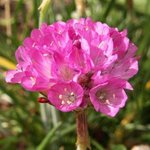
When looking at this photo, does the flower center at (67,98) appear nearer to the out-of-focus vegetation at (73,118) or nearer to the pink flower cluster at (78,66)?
the pink flower cluster at (78,66)

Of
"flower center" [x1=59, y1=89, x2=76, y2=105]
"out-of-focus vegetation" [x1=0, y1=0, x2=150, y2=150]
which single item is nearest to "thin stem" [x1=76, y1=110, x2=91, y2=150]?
"flower center" [x1=59, y1=89, x2=76, y2=105]

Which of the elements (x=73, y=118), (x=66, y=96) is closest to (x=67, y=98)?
(x=66, y=96)

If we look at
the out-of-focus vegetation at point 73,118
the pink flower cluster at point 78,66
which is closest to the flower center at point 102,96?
the pink flower cluster at point 78,66

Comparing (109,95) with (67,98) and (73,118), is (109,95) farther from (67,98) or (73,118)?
(73,118)

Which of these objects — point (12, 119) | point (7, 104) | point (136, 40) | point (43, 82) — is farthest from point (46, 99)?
point (7, 104)

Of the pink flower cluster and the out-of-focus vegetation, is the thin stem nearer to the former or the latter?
the pink flower cluster

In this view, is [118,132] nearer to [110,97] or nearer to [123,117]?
[123,117]
